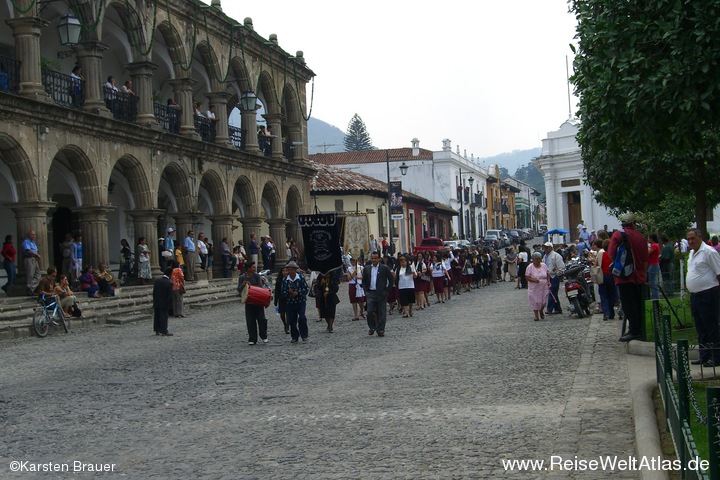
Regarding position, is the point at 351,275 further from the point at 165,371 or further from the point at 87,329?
the point at 165,371

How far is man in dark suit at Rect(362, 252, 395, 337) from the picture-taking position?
16.6 m

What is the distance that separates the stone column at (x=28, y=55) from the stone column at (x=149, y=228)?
19.7 ft

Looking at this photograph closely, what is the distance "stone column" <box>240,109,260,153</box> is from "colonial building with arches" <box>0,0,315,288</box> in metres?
0.05

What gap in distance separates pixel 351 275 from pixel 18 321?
720 cm

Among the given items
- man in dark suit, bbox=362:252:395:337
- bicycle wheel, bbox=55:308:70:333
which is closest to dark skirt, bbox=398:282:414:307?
man in dark suit, bbox=362:252:395:337

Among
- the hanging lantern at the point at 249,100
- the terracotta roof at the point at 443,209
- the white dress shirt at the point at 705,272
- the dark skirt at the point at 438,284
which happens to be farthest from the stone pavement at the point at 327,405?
the terracotta roof at the point at 443,209

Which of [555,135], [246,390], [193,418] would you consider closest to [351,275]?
[246,390]

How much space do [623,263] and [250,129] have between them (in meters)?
24.5

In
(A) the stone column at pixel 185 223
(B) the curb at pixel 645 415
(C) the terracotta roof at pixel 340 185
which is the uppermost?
(C) the terracotta roof at pixel 340 185

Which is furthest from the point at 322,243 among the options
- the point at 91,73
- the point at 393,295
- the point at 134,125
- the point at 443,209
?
the point at 443,209

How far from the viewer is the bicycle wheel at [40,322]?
18.1m

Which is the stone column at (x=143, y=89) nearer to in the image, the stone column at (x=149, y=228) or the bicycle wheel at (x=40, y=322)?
the stone column at (x=149, y=228)

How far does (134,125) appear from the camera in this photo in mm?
25797

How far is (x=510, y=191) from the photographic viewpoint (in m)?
116
